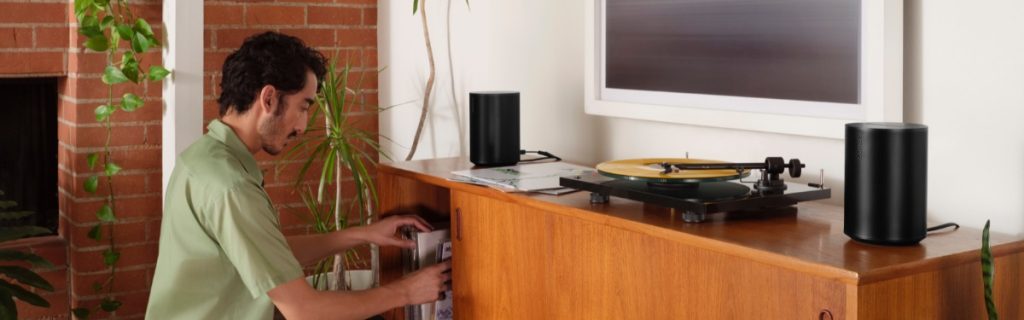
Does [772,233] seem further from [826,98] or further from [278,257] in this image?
[278,257]

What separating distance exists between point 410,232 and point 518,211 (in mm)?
594

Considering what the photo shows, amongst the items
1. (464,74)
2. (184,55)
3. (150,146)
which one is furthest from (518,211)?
(150,146)

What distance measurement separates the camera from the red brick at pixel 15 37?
3430mm

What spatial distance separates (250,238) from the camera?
7.37ft

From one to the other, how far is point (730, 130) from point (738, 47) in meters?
0.20

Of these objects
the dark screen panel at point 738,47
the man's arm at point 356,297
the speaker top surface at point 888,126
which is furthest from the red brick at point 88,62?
the speaker top surface at point 888,126

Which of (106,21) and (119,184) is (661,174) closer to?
(106,21)

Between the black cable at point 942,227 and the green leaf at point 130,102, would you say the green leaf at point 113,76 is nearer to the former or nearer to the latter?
the green leaf at point 130,102

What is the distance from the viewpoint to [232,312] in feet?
7.91

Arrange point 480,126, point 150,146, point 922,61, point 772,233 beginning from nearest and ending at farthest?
1. point 772,233
2. point 922,61
3. point 480,126
4. point 150,146

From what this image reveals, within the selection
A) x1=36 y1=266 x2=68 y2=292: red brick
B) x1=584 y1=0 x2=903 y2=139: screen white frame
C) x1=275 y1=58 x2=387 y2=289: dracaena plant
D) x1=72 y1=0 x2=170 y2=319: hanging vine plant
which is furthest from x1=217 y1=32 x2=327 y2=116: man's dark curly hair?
x1=36 y1=266 x2=68 y2=292: red brick

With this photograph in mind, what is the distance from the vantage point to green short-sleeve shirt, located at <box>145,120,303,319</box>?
2.25 metres

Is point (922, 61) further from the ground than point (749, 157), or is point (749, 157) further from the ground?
point (922, 61)

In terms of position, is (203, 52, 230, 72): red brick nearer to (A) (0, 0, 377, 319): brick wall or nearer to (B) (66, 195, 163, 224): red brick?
(A) (0, 0, 377, 319): brick wall
